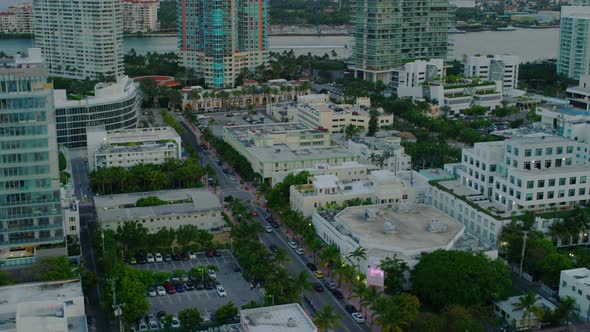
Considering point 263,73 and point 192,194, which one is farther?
point 263,73

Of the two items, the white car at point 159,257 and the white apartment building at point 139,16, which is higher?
the white apartment building at point 139,16

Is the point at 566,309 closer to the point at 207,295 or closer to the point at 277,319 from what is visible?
the point at 277,319

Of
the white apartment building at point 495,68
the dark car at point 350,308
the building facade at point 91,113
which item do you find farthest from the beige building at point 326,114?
the dark car at point 350,308

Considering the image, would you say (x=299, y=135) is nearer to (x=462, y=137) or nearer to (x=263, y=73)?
(x=462, y=137)

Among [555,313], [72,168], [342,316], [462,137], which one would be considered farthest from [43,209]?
[462,137]

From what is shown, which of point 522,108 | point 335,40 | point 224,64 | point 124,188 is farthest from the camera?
point 335,40

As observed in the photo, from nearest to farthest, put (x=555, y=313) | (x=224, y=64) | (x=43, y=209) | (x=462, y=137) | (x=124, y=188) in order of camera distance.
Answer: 1. (x=555, y=313)
2. (x=43, y=209)
3. (x=124, y=188)
4. (x=462, y=137)
5. (x=224, y=64)

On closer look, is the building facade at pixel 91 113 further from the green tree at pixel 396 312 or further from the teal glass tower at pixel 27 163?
the green tree at pixel 396 312

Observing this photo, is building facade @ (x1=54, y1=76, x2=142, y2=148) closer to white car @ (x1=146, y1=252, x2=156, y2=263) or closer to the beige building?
the beige building
